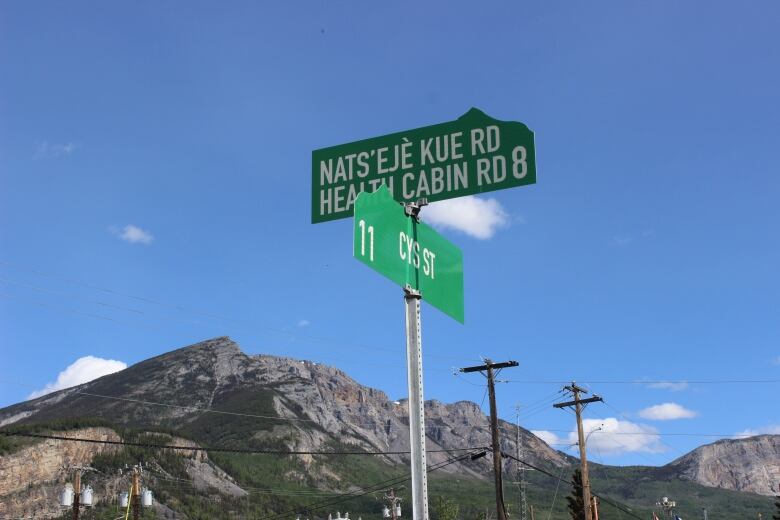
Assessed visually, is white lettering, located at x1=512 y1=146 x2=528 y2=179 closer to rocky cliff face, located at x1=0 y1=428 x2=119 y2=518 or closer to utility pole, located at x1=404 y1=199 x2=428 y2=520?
utility pole, located at x1=404 y1=199 x2=428 y2=520

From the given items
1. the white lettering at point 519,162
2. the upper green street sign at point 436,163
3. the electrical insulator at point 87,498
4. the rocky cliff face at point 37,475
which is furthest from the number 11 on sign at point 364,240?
the rocky cliff face at point 37,475

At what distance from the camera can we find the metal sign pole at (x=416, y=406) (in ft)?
13.0

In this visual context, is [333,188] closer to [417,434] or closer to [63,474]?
[417,434]

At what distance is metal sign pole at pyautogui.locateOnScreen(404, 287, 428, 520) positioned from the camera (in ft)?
13.0

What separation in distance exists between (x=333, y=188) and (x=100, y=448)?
208733 mm

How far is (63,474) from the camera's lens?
18112 centimetres

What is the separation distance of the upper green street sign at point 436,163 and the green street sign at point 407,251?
0.94 ft

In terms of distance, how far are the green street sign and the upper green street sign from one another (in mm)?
285

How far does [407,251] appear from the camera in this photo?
4391mm

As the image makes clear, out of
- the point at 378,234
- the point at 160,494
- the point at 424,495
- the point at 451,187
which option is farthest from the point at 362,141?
the point at 160,494

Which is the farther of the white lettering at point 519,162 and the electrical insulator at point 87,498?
the electrical insulator at point 87,498

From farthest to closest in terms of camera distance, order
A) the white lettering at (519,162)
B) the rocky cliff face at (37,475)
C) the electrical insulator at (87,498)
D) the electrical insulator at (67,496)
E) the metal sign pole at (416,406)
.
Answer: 1. the rocky cliff face at (37,475)
2. the electrical insulator at (87,498)
3. the electrical insulator at (67,496)
4. the white lettering at (519,162)
5. the metal sign pole at (416,406)

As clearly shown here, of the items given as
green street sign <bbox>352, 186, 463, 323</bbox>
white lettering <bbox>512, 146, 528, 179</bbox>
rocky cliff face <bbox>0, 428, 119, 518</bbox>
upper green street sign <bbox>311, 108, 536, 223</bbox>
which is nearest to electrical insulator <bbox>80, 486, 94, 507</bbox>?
upper green street sign <bbox>311, 108, 536, 223</bbox>

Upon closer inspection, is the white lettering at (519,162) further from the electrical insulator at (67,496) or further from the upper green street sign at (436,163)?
the electrical insulator at (67,496)
